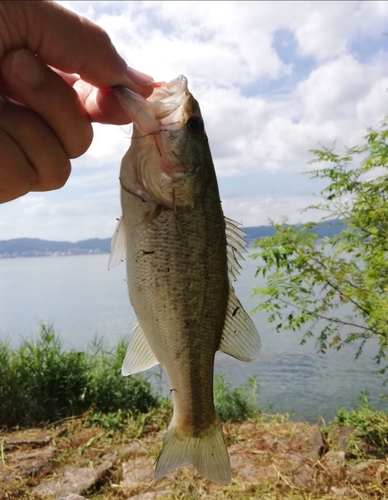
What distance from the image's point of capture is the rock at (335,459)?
552cm

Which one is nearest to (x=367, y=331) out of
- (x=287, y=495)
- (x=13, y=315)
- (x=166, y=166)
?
(x=287, y=495)

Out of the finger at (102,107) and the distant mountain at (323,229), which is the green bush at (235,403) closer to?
the distant mountain at (323,229)

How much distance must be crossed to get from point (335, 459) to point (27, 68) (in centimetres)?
551

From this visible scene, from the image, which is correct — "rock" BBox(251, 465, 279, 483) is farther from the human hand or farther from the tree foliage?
the human hand

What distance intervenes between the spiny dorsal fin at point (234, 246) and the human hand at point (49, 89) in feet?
2.62

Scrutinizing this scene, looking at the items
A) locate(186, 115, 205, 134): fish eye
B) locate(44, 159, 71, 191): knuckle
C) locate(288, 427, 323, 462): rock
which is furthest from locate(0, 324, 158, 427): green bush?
locate(186, 115, 205, 134): fish eye

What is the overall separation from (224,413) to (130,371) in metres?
5.66

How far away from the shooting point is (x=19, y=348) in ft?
26.8

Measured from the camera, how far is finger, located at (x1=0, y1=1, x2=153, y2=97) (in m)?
1.97

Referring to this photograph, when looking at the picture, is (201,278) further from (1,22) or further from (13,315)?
(13,315)

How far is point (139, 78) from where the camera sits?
2.26 meters

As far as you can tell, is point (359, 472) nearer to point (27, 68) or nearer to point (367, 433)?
point (367, 433)

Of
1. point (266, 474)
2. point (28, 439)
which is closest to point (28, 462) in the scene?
point (28, 439)

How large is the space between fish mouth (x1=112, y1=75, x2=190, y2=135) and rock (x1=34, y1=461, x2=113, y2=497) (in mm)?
4511
